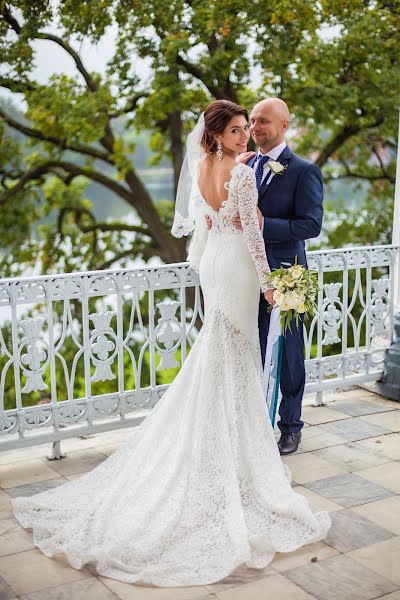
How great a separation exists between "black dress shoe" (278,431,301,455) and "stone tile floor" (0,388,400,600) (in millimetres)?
40

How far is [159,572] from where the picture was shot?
2.78 metres

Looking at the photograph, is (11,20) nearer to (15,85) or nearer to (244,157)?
(15,85)

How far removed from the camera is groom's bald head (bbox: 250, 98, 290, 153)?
12.3 feet

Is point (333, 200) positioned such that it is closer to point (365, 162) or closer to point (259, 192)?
point (365, 162)

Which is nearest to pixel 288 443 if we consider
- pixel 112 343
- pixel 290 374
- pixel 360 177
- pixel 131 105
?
pixel 290 374

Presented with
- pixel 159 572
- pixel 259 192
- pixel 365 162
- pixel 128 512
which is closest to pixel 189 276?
pixel 259 192

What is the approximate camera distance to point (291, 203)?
385 centimetres

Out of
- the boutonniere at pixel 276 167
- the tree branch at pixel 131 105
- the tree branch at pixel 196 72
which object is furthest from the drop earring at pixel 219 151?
the tree branch at pixel 131 105

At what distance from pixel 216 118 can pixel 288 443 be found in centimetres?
171

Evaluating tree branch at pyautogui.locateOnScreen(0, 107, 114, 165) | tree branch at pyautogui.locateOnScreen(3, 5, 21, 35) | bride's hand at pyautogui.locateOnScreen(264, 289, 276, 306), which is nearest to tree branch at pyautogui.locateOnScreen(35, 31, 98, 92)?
tree branch at pyautogui.locateOnScreen(3, 5, 21, 35)

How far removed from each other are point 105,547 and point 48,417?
1.25m

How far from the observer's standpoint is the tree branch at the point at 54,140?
392 inches

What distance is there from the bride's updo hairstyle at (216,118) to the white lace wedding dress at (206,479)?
0.62ft

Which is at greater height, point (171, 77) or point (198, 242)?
point (171, 77)
